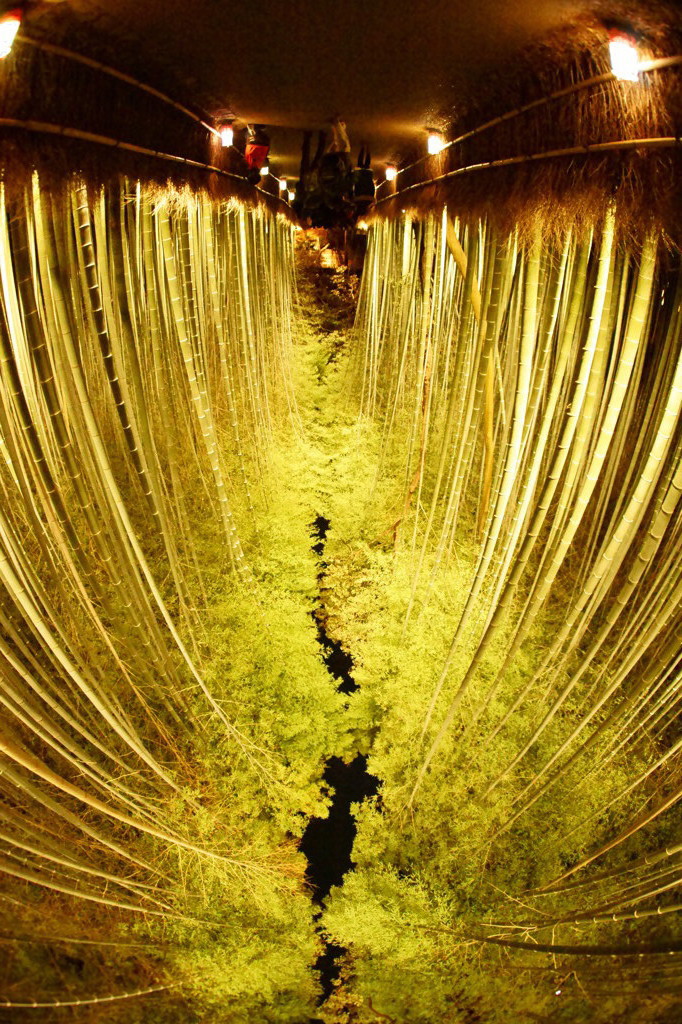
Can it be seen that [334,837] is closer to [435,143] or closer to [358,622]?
[358,622]

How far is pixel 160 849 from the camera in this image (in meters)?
1.84

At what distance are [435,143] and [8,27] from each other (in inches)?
46.8

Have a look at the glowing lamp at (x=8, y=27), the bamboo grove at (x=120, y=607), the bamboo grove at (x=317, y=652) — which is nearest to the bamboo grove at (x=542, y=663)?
the bamboo grove at (x=317, y=652)

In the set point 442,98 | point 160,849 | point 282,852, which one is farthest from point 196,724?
point 442,98

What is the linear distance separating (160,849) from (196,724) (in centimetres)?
35

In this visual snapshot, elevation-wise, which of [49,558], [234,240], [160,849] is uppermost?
[234,240]

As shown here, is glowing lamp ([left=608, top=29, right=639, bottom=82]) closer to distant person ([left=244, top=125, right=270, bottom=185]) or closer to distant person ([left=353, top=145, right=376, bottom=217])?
distant person ([left=244, top=125, right=270, bottom=185])

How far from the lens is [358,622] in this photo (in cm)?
264

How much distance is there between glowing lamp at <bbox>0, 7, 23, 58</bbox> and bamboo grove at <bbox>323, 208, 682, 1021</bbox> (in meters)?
0.88

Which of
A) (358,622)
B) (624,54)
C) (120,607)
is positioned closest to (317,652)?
(358,622)

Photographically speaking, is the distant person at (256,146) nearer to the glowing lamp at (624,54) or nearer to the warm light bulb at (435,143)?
the warm light bulb at (435,143)

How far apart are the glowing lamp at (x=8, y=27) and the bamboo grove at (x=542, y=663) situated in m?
0.88

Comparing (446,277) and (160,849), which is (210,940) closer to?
(160,849)

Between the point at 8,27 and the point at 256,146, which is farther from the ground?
the point at 256,146
